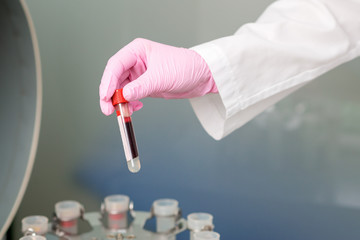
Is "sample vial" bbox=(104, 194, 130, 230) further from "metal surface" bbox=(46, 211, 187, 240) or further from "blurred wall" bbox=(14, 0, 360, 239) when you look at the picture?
"blurred wall" bbox=(14, 0, 360, 239)

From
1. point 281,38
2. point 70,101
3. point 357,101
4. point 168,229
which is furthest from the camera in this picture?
point 70,101

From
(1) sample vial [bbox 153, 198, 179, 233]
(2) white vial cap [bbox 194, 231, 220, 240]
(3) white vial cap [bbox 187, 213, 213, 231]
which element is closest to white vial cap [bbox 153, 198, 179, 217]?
(1) sample vial [bbox 153, 198, 179, 233]

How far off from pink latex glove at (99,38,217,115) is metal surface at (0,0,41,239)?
8.3 inches

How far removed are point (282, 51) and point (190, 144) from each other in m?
0.60

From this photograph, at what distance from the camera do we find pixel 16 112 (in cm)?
102

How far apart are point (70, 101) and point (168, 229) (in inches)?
22.8

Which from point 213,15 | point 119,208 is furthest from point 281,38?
point 119,208

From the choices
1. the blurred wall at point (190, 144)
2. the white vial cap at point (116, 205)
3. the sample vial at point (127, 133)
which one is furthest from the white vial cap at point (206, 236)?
the blurred wall at point (190, 144)

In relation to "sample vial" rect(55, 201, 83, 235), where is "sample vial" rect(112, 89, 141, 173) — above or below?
above

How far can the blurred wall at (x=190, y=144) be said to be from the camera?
1366 millimetres

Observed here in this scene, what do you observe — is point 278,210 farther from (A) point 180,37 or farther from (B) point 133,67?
(B) point 133,67

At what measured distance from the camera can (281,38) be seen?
0.95 metres

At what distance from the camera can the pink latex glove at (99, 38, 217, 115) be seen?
837mm

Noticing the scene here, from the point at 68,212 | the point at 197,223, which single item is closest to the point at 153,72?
the point at 197,223
